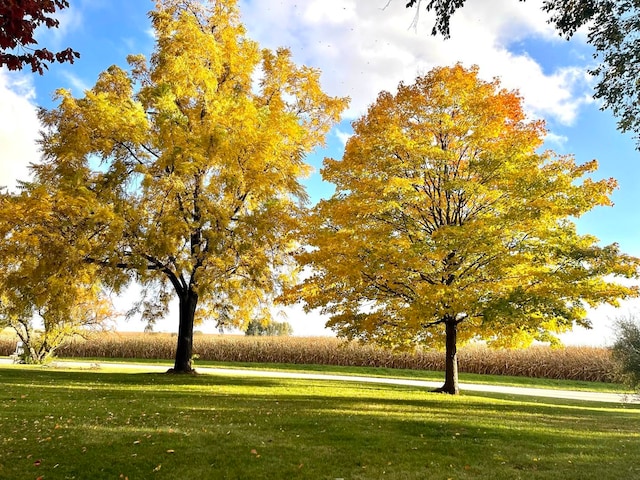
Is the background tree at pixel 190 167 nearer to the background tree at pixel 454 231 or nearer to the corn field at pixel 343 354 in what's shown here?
the background tree at pixel 454 231

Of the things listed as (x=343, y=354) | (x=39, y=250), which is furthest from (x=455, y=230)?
(x=343, y=354)

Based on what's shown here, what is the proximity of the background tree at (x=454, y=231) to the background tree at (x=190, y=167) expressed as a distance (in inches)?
114

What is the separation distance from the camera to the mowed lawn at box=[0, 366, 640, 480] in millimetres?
A: 6141

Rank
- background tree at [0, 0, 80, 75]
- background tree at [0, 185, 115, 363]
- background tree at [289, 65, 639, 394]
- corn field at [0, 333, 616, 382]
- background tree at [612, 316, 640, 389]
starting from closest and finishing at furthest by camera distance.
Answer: background tree at [0, 0, 80, 75] < background tree at [289, 65, 639, 394] < background tree at [0, 185, 115, 363] < background tree at [612, 316, 640, 389] < corn field at [0, 333, 616, 382]

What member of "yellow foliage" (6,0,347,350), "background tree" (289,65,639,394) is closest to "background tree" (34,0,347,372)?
"yellow foliage" (6,0,347,350)

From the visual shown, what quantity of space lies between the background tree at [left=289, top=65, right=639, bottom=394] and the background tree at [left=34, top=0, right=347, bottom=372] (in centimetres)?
291

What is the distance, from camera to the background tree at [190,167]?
16.1 m

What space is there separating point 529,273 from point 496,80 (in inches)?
271

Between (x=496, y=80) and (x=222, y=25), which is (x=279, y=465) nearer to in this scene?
(x=496, y=80)

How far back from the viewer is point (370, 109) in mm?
17312

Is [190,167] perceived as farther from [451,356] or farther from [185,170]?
[451,356]

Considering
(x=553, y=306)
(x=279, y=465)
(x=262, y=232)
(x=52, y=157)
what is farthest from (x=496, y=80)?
(x=52, y=157)

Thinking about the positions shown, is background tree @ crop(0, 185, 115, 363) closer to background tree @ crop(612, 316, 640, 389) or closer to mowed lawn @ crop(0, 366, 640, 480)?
mowed lawn @ crop(0, 366, 640, 480)

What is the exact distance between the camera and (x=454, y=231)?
1302cm
